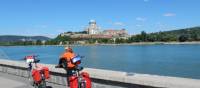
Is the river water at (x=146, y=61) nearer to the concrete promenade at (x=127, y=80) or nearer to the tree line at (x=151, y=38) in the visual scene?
the concrete promenade at (x=127, y=80)

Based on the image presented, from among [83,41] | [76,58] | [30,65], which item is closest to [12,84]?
[30,65]

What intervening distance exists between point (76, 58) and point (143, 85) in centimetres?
153

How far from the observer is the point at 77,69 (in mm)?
7918

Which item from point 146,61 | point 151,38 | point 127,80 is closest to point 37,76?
point 127,80

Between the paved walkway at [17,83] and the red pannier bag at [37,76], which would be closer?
the red pannier bag at [37,76]

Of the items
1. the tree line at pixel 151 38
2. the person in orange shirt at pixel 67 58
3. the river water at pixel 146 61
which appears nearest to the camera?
the person in orange shirt at pixel 67 58

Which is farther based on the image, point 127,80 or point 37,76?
point 37,76

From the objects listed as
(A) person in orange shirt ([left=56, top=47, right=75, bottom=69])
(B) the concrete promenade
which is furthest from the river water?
(A) person in orange shirt ([left=56, top=47, right=75, bottom=69])

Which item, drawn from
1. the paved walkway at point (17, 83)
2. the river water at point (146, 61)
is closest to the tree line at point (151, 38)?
the river water at point (146, 61)

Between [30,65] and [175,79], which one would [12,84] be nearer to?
[30,65]

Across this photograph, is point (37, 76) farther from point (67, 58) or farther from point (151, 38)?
point (151, 38)

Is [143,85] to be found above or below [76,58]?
below

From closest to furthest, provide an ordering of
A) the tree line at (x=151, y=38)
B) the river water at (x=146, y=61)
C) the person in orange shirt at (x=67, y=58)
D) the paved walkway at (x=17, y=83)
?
the person in orange shirt at (x=67, y=58), the paved walkway at (x=17, y=83), the river water at (x=146, y=61), the tree line at (x=151, y=38)

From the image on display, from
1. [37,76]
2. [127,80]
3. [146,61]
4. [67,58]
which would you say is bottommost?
[146,61]
